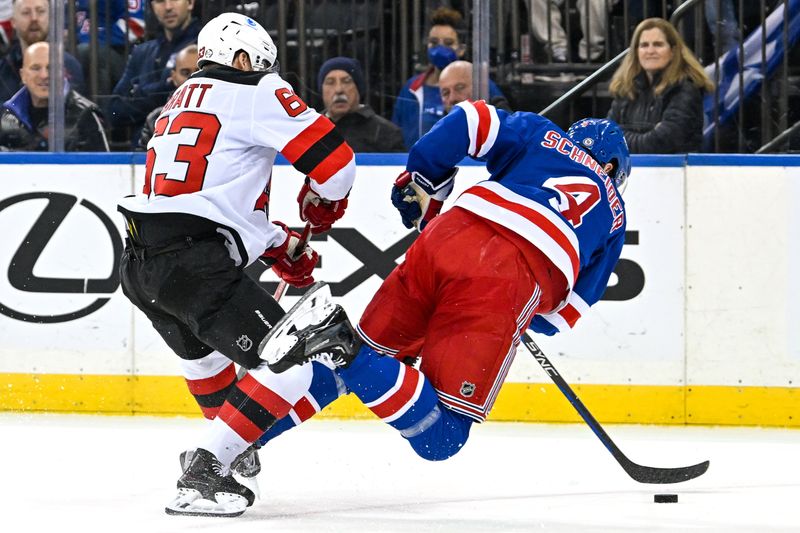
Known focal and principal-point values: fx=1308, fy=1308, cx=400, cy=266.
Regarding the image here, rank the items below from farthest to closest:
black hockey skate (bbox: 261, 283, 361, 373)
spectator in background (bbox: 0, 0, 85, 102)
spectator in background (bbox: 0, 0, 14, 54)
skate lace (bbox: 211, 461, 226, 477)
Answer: spectator in background (bbox: 0, 0, 14, 54)
spectator in background (bbox: 0, 0, 85, 102)
skate lace (bbox: 211, 461, 226, 477)
black hockey skate (bbox: 261, 283, 361, 373)

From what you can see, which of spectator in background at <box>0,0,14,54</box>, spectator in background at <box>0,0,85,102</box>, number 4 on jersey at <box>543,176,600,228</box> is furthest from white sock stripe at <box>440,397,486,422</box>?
spectator in background at <box>0,0,14,54</box>

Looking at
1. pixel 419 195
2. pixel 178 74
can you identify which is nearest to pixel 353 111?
pixel 178 74

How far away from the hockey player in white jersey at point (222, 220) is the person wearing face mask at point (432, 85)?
185cm

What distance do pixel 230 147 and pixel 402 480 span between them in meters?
1.21

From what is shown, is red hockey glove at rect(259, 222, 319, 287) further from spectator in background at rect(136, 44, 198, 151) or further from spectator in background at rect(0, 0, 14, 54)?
spectator in background at rect(0, 0, 14, 54)

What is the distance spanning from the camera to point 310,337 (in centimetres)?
285

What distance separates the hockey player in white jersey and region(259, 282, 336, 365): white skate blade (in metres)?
0.27

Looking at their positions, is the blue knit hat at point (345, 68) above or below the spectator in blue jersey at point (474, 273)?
above

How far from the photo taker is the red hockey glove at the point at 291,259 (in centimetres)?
353

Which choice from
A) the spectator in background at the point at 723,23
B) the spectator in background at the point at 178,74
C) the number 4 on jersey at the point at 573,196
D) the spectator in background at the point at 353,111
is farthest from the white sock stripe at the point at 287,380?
the spectator in background at the point at 723,23

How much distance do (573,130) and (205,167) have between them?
0.97 m

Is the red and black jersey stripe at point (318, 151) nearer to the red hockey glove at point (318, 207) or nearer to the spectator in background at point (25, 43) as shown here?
the red hockey glove at point (318, 207)

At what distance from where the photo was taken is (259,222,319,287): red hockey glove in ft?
11.6

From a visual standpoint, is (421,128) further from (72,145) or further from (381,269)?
(72,145)
